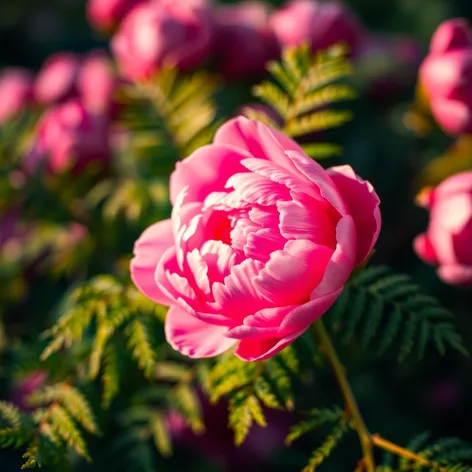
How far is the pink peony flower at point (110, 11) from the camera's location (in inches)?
41.2

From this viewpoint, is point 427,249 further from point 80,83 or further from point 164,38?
point 80,83

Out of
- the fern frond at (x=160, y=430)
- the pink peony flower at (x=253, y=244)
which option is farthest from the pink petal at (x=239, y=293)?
the fern frond at (x=160, y=430)

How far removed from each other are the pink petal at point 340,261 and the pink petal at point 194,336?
82 mm

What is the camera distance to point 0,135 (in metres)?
0.93

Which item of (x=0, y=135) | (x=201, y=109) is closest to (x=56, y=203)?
(x=0, y=135)

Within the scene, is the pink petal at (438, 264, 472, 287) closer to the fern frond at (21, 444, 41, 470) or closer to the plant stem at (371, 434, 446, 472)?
the plant stem at (371, 434, 446, 472)

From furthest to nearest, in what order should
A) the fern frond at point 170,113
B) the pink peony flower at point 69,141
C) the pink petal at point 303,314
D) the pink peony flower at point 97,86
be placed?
the pink peony flower at point 97,86, the pink peony flower at point 69,141, the fern frond at point 170,113, the pink petal at point 303,314

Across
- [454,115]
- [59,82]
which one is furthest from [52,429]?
[59,82]

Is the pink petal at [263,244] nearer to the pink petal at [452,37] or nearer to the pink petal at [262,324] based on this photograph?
the pink petal at [262,324]

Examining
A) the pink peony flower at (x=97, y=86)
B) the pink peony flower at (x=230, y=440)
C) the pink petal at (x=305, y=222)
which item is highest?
the pink petal at (x=305, y=222)

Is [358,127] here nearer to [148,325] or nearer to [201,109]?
[201,109]

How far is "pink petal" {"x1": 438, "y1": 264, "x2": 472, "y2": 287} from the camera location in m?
0.65

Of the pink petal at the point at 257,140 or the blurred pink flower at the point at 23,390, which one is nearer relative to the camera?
the pink petal at the point at 257,140

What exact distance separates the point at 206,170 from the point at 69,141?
15.0 inches
